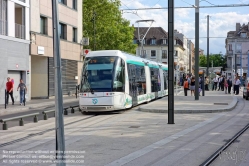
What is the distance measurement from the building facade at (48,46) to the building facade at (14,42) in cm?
111

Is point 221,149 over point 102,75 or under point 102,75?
under

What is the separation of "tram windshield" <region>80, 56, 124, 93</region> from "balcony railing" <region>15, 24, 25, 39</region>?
1304cm

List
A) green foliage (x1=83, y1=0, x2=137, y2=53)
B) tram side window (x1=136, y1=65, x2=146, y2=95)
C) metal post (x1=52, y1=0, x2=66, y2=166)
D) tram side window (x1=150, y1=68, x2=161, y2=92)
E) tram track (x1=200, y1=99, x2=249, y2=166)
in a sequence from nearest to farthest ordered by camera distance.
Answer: metal post (x1=52, y1=0, x2=66, y2=166), tram track (x1=200, y1=99, x2=249, y2=166), tram side window (x1=136, y1=65, x2=146, y2=95), tram side window (x1=150, y1=68, x2=161, y2=92), green foliage (x1=83, y1=0, x2=137, y2=53)

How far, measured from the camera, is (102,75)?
61.3 feet

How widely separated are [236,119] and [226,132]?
4.03 m

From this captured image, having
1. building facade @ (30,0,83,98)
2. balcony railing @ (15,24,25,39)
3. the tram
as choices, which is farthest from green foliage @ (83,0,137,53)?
the tram

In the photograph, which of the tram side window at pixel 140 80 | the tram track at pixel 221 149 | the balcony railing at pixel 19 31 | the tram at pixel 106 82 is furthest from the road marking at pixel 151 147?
the balcony railing at pixel 19 31

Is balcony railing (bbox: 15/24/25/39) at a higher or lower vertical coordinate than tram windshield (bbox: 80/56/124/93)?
higher

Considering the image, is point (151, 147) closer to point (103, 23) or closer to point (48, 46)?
point (48, 46)

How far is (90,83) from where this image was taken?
18688mm

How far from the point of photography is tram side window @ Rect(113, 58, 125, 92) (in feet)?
61.4

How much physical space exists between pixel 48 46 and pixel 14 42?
17.7ft

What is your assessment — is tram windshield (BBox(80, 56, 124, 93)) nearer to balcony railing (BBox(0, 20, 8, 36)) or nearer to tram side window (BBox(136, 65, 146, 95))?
tram side window (BBox(136, 65, 146, 95))

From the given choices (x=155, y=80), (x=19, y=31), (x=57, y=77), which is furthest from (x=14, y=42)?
(x=57, y=77)
